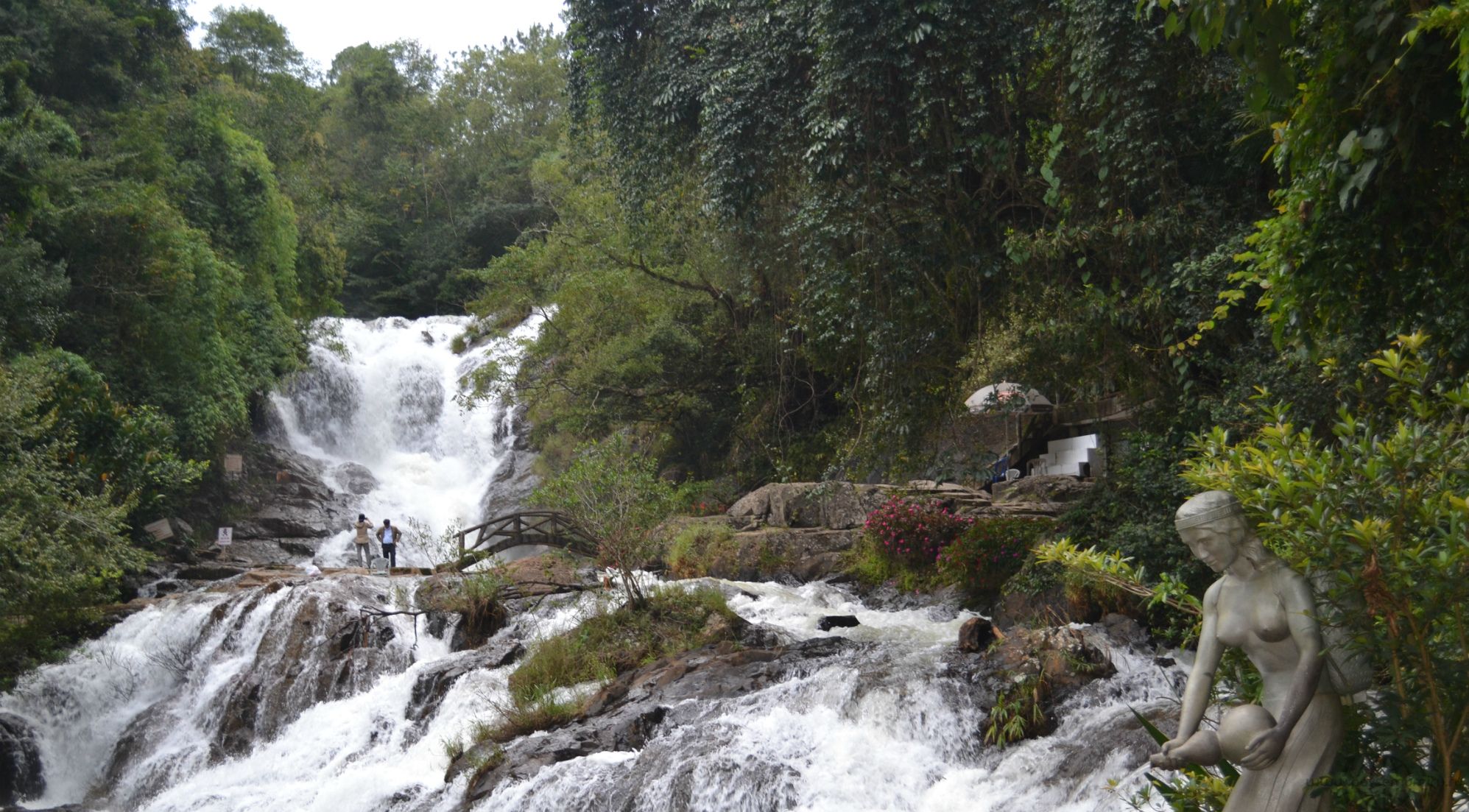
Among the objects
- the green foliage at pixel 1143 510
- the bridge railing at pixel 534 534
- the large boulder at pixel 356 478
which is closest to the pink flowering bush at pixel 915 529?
the green foliage at pixel 1143 510

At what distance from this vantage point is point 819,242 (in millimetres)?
12055

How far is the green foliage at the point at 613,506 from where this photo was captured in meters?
11.4

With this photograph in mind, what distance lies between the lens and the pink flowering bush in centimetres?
1270

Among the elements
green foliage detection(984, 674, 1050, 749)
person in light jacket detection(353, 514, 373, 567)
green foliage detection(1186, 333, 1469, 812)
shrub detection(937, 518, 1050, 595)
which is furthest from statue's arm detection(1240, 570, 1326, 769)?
person in light jacket detection(353, 514, 373, 567)

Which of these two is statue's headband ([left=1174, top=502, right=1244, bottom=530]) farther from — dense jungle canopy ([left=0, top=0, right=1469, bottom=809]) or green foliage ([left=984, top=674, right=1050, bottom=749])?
green foliage ([left=984, top=674, right=1050, bottom=749])

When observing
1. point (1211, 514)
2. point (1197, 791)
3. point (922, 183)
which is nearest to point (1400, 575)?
point (1211, 514)

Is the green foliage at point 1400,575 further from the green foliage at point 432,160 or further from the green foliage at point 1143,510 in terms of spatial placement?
the green foliage at point 432,160

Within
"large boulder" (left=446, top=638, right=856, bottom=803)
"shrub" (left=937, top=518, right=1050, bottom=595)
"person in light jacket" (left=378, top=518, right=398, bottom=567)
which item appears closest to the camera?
"large boulder" (left=446, top=638, right=856, bottom=803)

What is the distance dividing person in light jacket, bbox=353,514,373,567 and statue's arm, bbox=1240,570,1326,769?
17766 mm

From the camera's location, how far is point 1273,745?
342cm

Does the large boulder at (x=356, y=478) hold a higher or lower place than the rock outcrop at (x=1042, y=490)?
Result: higher

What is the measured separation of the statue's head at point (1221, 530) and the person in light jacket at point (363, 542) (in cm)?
1761

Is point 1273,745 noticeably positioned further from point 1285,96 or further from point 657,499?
point 657,499

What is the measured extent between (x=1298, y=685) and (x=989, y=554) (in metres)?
8.37
